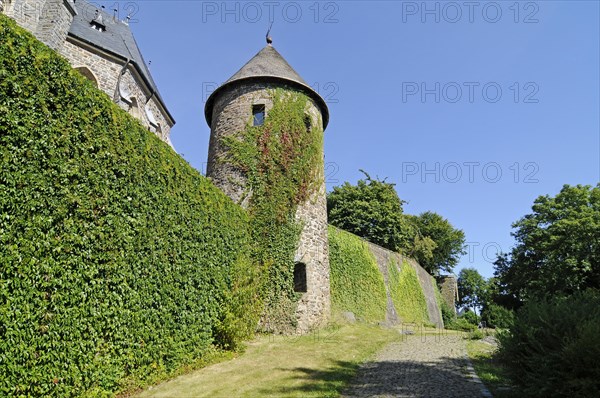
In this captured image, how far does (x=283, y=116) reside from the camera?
1373 centimetres

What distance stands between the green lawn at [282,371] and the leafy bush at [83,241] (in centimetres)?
64

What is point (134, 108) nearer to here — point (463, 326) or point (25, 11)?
point (25, 11)

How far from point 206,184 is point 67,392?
17.1ft

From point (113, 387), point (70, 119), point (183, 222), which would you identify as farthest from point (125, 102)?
point (113, 387)

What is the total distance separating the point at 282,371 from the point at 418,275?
22.8m

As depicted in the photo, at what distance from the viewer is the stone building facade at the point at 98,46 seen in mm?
12977

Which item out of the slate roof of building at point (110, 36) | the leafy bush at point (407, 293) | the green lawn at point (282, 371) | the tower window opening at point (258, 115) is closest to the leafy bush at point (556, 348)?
the green lawn at point (282, 371)

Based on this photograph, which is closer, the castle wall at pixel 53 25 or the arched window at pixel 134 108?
the castle wall at pixel 53 25

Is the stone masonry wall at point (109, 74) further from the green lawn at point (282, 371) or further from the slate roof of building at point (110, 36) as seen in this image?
the green lawn at point (282, 371)

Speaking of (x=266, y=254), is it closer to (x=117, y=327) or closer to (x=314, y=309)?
(x=314, y=309)

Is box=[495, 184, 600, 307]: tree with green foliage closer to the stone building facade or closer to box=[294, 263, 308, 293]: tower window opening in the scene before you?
box=[294, 263, 308, 293]: tower window opening

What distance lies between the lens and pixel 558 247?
1075 inches

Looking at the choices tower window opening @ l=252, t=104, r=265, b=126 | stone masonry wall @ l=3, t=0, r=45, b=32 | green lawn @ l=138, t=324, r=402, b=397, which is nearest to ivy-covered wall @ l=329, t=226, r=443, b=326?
green lawn @ l=138, t=324, r=402, b=397

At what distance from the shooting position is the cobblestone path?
21.5ft
